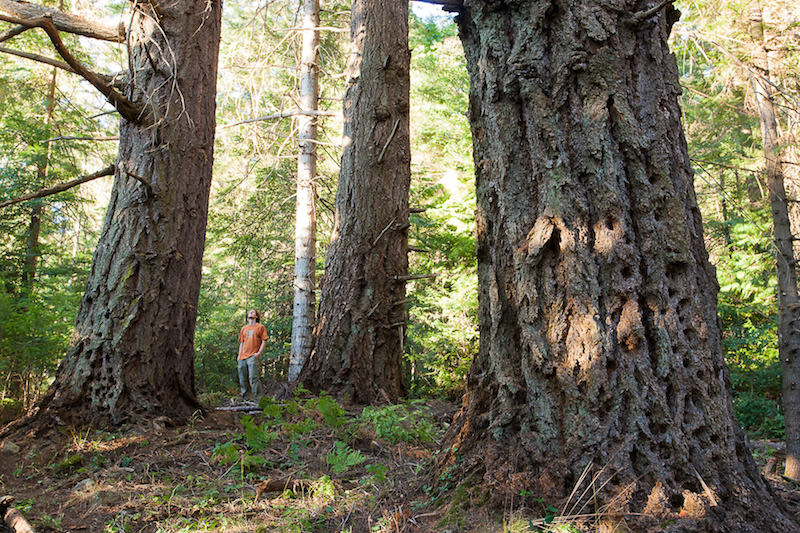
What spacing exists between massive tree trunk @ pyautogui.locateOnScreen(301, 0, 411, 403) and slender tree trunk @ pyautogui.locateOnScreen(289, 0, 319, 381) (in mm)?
2583

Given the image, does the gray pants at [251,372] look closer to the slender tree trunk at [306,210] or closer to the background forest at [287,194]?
the slender tree trunk at [306,210]

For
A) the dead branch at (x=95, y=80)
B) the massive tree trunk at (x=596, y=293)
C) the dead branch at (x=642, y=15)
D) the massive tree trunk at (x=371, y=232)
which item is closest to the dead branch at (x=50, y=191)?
the dead branch at (x=95, y=80)

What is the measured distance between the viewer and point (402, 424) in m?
4.86

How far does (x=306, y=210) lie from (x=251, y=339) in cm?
273

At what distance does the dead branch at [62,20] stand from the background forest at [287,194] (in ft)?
9.14

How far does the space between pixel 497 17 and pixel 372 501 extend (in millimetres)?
2705

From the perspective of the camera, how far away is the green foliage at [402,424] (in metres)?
4.52

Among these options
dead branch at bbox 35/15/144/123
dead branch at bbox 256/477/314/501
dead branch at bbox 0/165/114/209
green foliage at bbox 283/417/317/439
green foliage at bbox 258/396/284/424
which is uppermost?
dead branch at bbox 35/15/144/123

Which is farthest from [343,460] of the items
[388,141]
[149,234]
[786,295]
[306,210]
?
[306,210]

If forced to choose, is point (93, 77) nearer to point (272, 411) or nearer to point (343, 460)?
point (272, 411)

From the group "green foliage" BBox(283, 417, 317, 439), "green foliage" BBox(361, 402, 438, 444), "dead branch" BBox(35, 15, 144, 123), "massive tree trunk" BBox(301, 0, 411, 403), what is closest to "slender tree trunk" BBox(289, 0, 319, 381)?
"massive tree trunk" BBox(301, 0, 411, 403)

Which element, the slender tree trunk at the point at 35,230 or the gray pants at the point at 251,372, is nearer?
the gray pants at the point at 251,372

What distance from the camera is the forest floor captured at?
260 centimetres

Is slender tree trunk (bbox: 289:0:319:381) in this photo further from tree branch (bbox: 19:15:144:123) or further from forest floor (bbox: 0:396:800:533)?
forest floor (bbox: 0:396:800:533)
